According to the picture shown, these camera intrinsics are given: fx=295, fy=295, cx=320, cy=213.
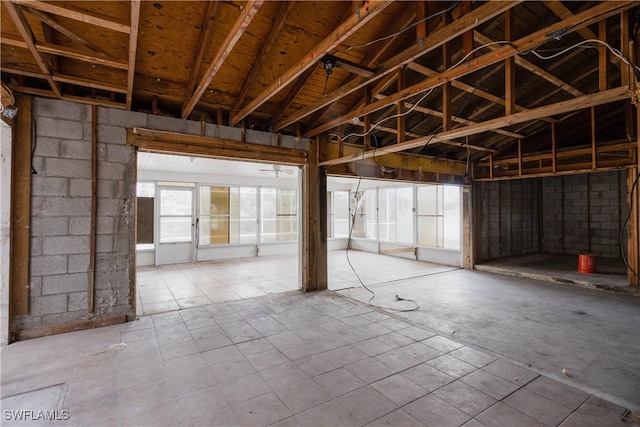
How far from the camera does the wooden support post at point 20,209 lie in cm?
306

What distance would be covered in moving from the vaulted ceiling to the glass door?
4465 mm

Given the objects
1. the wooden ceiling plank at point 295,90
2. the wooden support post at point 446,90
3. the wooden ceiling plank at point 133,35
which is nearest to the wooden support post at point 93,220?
the wooden ceiling plank at point 133,35

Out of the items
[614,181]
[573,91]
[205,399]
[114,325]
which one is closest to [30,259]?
[114,325]

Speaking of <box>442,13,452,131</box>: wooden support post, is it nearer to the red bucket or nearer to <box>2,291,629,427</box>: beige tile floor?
<box>2,291,629,427</box>: beige tile floor

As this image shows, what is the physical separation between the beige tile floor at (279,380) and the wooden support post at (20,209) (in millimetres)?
526

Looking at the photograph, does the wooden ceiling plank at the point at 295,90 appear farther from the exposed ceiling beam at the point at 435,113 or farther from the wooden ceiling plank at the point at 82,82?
the wooden ceiling plank at the point at 82,82

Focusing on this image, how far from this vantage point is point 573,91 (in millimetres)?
4477

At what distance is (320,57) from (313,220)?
291 cm

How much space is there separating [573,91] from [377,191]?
579 centimetres

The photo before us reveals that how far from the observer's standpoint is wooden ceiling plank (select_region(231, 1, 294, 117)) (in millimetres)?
2844

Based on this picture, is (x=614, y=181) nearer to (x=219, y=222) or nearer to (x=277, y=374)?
(x=277, y=374)

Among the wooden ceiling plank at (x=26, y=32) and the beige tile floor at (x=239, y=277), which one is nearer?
the wooden ceiling plank at (x=26, y=32)

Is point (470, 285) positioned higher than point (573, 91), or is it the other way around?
point (573, 91)

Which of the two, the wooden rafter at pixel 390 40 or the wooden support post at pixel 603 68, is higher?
the wooden rafter at pixel 390 40
